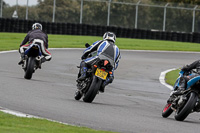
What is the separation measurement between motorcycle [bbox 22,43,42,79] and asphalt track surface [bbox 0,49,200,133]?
0.91 ft

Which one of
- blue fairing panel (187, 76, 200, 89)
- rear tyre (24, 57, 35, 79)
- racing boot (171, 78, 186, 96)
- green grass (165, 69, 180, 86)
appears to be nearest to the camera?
blue fairing panel (187, 76, 200, 89)

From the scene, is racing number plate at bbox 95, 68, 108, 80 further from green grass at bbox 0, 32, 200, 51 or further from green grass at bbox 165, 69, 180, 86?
green grass at bbox 0, 32, 200, 51

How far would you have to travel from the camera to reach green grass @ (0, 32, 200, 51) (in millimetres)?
31500

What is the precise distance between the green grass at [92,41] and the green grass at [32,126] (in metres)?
20.9

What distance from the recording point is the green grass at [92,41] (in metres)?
31.5

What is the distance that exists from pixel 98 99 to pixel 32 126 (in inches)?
190

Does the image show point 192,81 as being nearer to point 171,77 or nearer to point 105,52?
point 105,52

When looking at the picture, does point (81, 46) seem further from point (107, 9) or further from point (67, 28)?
point (107, 9)

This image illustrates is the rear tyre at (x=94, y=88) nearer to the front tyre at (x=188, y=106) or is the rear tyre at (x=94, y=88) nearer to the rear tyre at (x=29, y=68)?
the front tyre at (x=188, y=106)

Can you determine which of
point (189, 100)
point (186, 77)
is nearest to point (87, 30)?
point (186, 77)

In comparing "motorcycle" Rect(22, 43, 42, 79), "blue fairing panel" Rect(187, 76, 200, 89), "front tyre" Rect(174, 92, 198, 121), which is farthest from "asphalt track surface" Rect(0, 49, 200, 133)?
"blue fairing panel" Rect(187, 76, 200, 89)

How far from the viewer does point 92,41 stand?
33594mm

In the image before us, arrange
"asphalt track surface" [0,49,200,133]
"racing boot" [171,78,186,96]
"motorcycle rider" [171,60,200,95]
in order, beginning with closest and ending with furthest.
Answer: "asphalt track surface" [0,49,200,133] < "motorcycle rider" [171,60,200,95] < "racing boot" [171,78,186,96]

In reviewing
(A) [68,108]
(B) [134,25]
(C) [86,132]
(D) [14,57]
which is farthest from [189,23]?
(C) [86,132]
